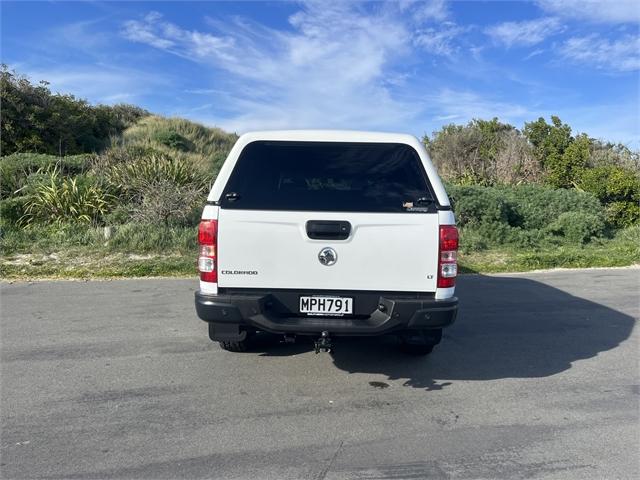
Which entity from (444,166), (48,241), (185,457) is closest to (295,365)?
(185,457)

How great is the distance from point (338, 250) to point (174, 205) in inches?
314

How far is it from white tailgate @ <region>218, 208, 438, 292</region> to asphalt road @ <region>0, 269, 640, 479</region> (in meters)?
0.97

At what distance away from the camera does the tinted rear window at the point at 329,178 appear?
13.3 ft

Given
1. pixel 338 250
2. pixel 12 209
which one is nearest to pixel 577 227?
pixel 338 250

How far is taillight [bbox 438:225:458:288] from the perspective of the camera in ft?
13.0

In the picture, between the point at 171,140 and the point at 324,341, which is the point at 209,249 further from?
the point at 171,140

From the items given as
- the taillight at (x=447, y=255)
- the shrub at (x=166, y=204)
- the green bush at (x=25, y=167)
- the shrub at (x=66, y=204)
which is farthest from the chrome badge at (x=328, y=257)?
the green bush at (x=25, y=167)

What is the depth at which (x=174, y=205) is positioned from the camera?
441 inches

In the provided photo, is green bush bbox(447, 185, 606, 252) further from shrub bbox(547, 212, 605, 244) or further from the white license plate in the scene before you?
the white license plate

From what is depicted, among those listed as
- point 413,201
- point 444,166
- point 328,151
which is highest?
point 444,166

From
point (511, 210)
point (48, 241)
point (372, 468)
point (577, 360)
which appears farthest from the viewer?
point (511, 210)

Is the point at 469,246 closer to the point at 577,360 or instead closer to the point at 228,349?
the point at 577,360

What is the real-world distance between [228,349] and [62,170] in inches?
429

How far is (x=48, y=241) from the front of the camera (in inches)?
406
